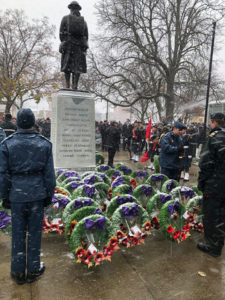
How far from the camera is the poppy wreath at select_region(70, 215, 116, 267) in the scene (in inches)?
113

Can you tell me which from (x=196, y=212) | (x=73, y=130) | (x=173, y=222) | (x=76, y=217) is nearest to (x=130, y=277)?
(x=76, y=217)

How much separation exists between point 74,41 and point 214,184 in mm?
5719

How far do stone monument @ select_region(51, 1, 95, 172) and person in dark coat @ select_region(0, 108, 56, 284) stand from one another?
4033 millimetres

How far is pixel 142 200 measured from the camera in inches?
183

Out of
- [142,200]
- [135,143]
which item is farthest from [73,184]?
[135,143]

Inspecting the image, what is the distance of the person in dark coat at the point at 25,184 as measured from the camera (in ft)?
8.49

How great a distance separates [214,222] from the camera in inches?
137

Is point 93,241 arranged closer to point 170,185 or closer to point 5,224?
point 5,224

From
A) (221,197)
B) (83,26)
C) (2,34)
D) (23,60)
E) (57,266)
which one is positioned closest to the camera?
(57,266)

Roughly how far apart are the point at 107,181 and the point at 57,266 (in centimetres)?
244

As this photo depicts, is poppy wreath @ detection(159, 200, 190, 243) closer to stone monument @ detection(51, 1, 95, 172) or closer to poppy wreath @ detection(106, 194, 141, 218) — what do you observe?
poppy wreath @ detection(106, 194, 141, 218)

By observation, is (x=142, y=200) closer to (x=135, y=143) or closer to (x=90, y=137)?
(x=90, y=137)

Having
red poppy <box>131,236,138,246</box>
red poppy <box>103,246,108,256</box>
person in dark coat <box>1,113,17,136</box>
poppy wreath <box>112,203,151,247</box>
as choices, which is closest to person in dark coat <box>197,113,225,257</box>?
poppy wreath <box>112,203,151,247</box>

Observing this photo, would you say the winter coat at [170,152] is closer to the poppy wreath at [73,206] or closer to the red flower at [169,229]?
the red flower at [169,229]
